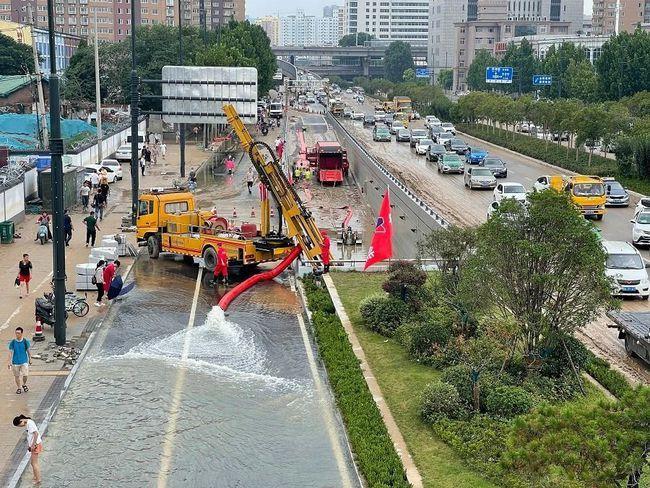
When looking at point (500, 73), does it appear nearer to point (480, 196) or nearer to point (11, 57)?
point (11, 57)

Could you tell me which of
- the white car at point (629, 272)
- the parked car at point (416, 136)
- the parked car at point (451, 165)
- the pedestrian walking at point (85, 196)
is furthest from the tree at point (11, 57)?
the white car at point (629, 272)

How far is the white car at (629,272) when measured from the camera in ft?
87.2

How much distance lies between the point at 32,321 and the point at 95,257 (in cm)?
558

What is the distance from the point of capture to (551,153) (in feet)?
226

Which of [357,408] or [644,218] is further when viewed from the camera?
[644,218]

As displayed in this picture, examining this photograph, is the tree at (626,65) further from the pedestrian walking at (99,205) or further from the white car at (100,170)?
the pedestrian walking at (99,205)

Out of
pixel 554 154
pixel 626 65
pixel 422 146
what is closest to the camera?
pixel 554 154

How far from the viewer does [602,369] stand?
1958cm

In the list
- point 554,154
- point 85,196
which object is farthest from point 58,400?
point 554,154

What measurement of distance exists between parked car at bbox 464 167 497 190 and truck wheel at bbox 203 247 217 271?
2451cm

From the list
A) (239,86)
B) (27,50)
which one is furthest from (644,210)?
(27,50)

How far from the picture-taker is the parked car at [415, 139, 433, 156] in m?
72.0

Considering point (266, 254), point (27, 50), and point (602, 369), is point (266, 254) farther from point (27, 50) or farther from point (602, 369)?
point (27, 50)

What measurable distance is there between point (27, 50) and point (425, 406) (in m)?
106
